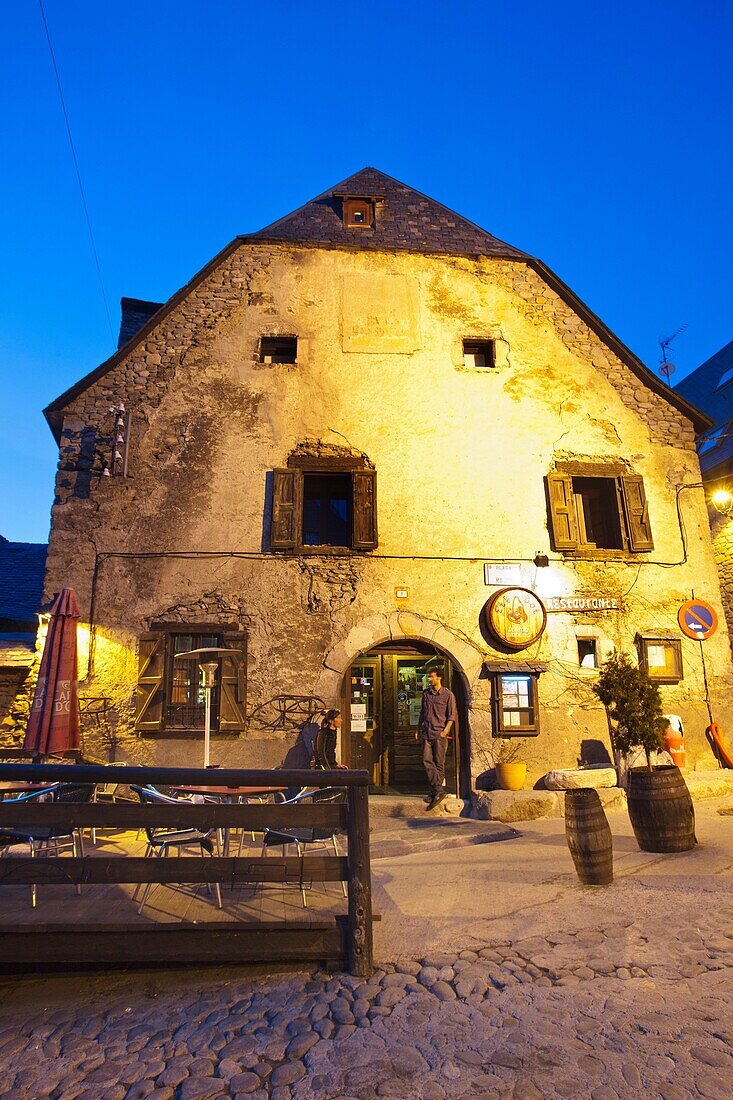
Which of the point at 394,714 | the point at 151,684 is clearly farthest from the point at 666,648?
the point at 151,684

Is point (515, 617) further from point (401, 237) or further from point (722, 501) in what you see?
point (401, 237)

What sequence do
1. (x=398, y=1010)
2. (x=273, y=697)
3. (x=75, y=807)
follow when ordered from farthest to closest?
(x=273, y=697) < (x=75, y=807) < (x=398, y=1010)

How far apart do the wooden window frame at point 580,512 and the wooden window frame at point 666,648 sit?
4.38 ft

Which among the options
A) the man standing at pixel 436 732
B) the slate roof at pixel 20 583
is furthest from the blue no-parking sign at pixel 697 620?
the slate roof at pixel 20 583

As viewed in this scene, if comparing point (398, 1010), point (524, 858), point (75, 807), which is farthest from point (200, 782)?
point (524, 858)

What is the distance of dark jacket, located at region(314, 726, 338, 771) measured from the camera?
26.0 feet

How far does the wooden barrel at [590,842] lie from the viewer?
437 cm

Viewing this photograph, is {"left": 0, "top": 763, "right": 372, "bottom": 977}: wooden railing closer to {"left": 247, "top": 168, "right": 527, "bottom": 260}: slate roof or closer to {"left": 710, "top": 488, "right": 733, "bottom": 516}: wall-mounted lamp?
{"left": 247, "top": 168, "right": 527, "bottom": 260}: slate roof

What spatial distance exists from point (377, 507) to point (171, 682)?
3.94 meters

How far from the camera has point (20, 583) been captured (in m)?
12.8

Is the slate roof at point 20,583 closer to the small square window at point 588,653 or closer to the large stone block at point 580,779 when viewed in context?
the large stone block at point 580,779

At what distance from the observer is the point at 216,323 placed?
1032 centimetres

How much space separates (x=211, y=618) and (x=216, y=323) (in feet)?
16.4

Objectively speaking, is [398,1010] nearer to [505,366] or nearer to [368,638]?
[368,638]
